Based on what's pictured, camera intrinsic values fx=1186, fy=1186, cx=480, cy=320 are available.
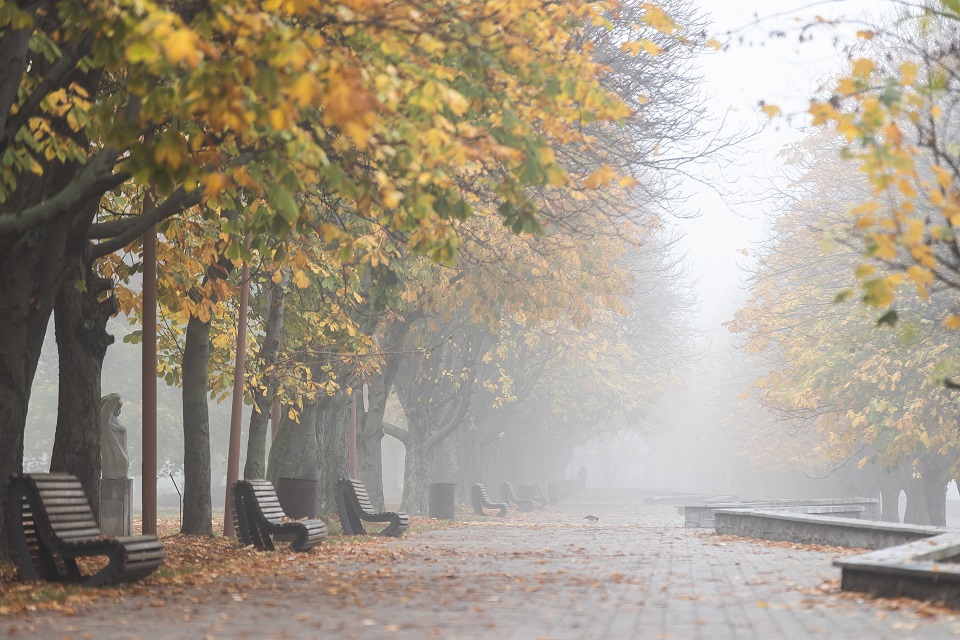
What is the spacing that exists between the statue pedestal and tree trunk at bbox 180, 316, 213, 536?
0.80 m

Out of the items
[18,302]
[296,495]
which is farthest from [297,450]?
[18,302]

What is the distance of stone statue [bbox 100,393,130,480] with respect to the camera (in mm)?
16562

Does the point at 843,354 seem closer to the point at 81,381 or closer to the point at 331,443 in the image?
the point at 331,443

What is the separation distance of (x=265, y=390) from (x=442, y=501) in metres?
10.6

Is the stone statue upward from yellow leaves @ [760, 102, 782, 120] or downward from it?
downward

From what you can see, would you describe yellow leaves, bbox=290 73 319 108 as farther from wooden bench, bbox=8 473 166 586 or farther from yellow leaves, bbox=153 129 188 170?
wooden bench, bbox=8 473 166 586

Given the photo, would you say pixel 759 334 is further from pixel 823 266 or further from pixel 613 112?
pixel 613 112

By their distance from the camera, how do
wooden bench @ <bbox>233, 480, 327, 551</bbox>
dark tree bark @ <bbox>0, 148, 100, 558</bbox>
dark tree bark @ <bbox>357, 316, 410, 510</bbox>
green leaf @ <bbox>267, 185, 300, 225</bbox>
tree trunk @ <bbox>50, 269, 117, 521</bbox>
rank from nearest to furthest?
green leaf @ <bbox>267, 185, 300, 225</bbox> → dark tree bark @ <bbox>0, 148, 100, 558</bbox> → tree trunk @ <bbox>50, 269, 117, 521</bbox> → wooden bench @ <bbox>233, 480, 327, 551</bbox> → dark tree bark @ <bbox>357, 316, 410, 510</bbox>

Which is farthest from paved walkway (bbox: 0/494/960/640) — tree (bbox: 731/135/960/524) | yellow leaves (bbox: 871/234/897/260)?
tree (bbox: 731/135/960/524)

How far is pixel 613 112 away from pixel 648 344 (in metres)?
39.4

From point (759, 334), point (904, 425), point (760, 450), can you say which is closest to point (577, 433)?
point (760, 450)

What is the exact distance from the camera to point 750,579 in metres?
11.2

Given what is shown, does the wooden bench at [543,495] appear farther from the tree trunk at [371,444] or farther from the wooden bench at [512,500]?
the tree trunk at [371,444]

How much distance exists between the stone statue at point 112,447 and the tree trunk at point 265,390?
6.76ft
